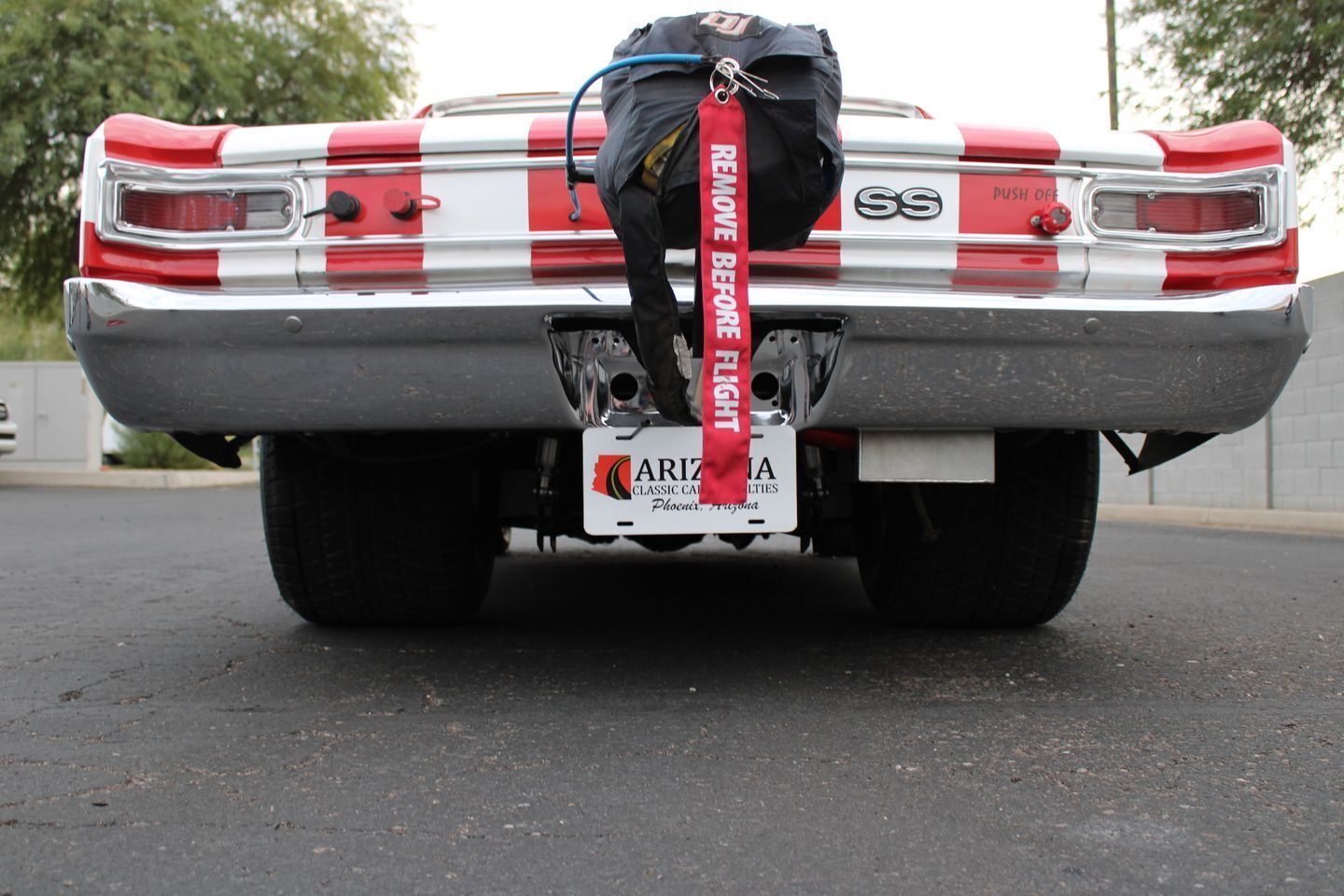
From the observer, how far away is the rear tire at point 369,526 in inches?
116

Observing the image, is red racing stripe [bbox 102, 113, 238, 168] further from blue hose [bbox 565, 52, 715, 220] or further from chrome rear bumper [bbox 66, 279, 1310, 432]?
blue hose [bbox 565, 52, 715, 220]

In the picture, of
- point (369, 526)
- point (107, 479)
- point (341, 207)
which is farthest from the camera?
point (107, 479)

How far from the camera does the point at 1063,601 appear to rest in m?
3.25

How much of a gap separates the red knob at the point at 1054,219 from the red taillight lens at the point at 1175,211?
68 mm

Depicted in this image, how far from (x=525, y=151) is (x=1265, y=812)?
68.8 inches

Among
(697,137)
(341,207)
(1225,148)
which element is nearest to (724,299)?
(697,137)

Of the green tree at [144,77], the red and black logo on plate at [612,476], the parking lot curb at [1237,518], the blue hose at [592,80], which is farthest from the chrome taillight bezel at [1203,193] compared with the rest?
the green tree at [144,77]

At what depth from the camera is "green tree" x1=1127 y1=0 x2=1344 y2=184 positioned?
9.90 metres

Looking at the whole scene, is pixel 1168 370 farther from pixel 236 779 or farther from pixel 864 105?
pixel 236 779

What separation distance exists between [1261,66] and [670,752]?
10.1 metres

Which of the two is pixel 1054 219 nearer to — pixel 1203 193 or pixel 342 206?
pixel 1203 193

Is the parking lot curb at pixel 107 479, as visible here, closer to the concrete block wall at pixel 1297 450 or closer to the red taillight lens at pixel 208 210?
the concrete block wall at pixel 1297 450

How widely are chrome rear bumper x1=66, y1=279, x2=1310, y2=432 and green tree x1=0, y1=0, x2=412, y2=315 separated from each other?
1432 cm

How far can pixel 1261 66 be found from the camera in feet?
33.1
